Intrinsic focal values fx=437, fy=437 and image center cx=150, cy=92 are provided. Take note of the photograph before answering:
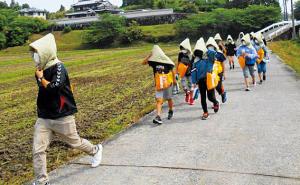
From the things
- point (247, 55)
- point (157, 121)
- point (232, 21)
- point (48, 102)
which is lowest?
point (157, 121)

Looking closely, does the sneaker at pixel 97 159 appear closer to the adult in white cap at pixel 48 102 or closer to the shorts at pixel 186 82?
the adult in white cap at pixel 48 102

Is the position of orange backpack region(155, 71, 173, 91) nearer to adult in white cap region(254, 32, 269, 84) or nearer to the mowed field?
the mowed field

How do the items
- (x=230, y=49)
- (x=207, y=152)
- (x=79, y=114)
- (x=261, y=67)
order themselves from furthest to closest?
(x=230, y=49)
(x=261, y=67)
(x=79, y=114)
(x=207, y=152)

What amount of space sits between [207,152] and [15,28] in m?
75.2

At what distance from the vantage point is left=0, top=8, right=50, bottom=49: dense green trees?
75.2m

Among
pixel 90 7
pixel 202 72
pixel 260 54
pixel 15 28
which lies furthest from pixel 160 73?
pixel 90 7

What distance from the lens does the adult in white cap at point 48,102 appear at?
5.68m

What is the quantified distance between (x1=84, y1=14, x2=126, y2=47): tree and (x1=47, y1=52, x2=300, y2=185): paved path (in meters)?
61.4

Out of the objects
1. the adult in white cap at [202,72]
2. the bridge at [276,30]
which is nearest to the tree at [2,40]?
the bridge at [276,30]

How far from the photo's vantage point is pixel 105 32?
7106 centimetres

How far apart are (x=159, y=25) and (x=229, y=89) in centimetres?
6535

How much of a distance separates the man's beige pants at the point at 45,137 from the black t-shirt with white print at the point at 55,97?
0.32ft

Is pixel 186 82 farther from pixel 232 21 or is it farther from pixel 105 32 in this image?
pixel 105 32

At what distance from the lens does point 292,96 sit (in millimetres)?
11750
